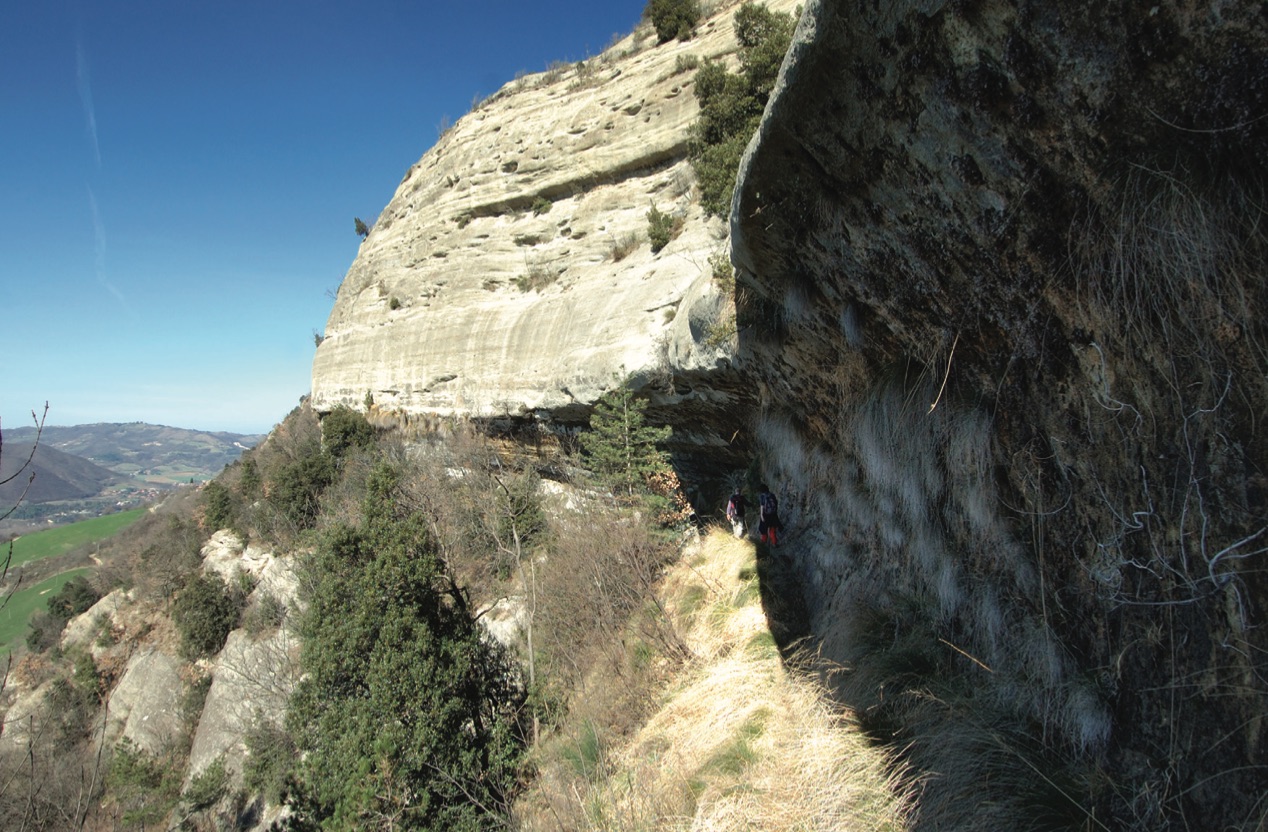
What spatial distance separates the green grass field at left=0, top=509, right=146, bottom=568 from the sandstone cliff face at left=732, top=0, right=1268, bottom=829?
55.8 metres

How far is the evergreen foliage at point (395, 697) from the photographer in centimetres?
652

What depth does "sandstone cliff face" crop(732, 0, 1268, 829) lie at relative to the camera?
1565 millimetres

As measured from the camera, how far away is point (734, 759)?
13.4 ft

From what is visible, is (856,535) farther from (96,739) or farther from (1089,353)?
(96,739)

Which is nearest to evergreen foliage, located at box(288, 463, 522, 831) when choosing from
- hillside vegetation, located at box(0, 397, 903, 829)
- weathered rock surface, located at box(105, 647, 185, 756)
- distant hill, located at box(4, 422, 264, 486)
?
hillside vegetation, located at box(0, 397, 903, 829)

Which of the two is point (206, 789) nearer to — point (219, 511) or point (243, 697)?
point (243, 697)

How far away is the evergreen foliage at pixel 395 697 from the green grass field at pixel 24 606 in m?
32.9

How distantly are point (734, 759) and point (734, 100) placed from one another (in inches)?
397

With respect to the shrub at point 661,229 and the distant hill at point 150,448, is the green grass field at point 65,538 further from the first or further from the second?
the distant hill at point 150,448

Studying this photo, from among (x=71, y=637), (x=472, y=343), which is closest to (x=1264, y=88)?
(x=472, y=343)

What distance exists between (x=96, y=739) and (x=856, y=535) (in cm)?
2477

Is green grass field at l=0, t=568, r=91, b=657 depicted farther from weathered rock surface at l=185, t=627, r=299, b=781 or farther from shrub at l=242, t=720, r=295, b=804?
shrub at l=242, t=720, r=295, b=804

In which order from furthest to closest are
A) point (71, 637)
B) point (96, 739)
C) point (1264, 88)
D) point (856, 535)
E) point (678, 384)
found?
point (71, 637) < point (96, 739) < point (678, 384) < point (856, 535) < point (1264, 88)

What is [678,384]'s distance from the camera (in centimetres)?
865
